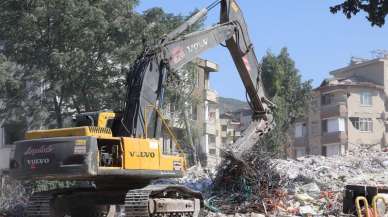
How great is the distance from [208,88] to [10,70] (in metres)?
31.9

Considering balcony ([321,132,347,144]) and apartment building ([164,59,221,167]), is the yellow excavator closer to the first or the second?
apartment building ([164,59,221,167])

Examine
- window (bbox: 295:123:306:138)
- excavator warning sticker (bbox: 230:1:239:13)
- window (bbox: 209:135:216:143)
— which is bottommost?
window (bbox: 209:135:216:143)

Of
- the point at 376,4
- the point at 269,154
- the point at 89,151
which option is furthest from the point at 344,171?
the point at 89,151

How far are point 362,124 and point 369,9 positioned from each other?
2075 inches

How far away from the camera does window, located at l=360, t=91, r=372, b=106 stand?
219 ft

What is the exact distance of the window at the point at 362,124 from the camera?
2608 inches

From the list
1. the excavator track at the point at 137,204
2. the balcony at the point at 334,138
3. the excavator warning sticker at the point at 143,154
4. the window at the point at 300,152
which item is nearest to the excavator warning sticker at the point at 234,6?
the excavator warning sticker at the point at 143,154

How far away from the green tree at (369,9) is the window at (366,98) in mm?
52024

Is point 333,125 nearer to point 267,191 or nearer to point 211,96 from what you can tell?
point 211,96

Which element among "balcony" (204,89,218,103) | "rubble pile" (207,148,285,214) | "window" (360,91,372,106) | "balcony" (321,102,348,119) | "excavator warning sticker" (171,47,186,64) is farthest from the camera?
"window" (360,91,372,106)

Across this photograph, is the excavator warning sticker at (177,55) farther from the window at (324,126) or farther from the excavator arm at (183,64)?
the window at (324,126)

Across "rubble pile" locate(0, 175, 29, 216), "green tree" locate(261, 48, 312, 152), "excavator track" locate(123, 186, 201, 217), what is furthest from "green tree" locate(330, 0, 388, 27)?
"green tree" locate(261, 48, 312, 152)

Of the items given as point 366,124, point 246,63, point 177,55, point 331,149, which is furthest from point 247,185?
point 366,124

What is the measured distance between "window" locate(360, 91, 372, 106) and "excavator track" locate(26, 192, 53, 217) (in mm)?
56495
